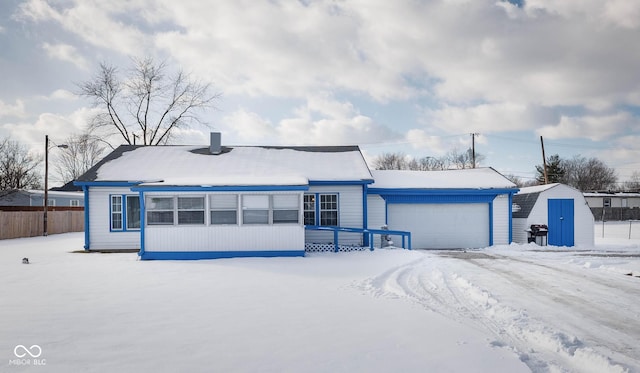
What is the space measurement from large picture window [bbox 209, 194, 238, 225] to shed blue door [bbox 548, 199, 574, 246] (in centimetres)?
1568

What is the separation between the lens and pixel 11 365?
4684 millimetres

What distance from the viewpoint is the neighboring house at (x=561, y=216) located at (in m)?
18.6

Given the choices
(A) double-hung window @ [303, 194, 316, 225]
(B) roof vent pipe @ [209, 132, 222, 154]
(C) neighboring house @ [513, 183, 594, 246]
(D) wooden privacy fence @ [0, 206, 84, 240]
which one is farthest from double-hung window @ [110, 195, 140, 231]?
(C) neighboring house @ [513, 183, 594, 246]

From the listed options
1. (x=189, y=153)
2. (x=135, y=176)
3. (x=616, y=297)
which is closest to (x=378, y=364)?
Result: (x=616, y=297)

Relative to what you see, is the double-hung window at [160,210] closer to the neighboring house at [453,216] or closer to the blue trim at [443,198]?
the neighboring house at [453,216]

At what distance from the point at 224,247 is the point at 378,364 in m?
9.98

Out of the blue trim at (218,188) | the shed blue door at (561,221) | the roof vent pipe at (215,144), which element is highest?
the roof vent pipe at (215,144)

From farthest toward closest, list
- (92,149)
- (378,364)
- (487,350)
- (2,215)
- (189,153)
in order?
(92,149) → (2,215) → (189,153) → (487,350) → (378,364)

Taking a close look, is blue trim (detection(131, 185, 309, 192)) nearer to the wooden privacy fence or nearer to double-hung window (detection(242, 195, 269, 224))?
double-hung window (detection(242, 195, 269, 224))

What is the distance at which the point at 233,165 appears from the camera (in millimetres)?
17969

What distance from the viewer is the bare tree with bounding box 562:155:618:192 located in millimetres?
71375

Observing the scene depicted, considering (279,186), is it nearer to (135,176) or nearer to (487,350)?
(135,176)

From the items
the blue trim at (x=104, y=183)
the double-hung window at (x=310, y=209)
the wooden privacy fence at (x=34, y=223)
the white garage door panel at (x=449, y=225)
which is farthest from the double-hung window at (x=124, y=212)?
the white garage door panel at (x=449, y=225)

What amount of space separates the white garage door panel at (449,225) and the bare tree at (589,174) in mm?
64454
